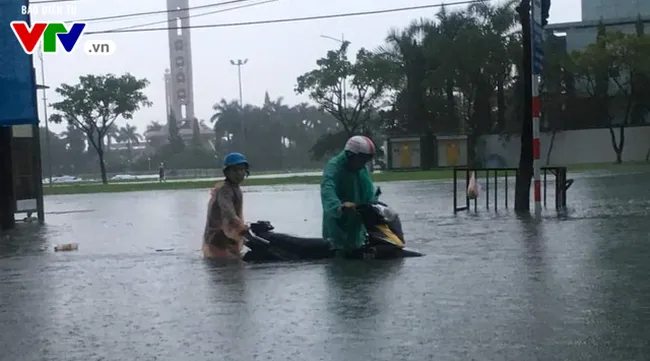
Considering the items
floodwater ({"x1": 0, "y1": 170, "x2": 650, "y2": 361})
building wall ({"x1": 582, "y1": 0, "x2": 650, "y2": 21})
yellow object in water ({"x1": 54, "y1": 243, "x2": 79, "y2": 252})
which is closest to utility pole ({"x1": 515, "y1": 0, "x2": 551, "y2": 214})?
floodwater ({"x1": 0, "y1": 170, "x2": 650, "y2": 361})

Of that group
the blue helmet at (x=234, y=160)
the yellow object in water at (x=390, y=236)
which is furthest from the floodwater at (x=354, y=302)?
the blue helmet at (x=234, y=160)

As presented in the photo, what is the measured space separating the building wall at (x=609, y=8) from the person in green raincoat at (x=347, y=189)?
73.4 meters

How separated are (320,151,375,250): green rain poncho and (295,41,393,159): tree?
51.2 meters

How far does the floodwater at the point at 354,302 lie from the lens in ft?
19.6

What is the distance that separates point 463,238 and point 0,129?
1143 cm

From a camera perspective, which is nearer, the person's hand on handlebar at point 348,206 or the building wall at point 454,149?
the person's hand on handlebar at point 348,206

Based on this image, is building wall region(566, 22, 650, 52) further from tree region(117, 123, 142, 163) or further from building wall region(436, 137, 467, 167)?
tree region(117, 123, 142, 163)

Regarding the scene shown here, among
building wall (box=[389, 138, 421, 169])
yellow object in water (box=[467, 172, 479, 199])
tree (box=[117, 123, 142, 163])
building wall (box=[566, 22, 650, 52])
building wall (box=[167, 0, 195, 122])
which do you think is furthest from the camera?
tree (box=[117, 123, 142, 163])

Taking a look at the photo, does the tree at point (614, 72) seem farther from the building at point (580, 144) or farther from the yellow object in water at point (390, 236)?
the yellow object in water at point (390, 236)

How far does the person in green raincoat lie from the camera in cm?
1074

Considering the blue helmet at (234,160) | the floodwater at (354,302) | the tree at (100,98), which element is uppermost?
the tree at (100,98)

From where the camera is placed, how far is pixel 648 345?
19.0ft

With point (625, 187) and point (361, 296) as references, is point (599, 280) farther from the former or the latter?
point (625, 187)

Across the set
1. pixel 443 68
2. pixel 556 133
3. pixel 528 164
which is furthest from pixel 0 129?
pixel 556 133
